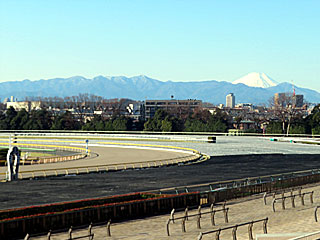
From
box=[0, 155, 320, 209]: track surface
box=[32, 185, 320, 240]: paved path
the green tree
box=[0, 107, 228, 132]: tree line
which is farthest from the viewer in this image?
box=[0, 107, 228, 132]: tree line

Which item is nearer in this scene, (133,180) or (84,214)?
(84,214)

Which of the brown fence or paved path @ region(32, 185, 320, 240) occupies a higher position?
the brown fence

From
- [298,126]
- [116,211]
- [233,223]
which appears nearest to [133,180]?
[116,211]

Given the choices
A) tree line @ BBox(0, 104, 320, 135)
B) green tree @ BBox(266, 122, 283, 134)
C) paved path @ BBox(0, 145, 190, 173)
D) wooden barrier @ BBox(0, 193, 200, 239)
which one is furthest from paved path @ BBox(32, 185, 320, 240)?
green tree @ BBox(266, 122, 283, 134)

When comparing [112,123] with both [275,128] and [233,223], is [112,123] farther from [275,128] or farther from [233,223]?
[233,223]

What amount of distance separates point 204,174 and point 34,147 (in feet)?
170

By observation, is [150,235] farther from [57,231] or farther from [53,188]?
[53,188]

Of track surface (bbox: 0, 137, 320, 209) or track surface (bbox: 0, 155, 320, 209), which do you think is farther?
track surface (bbox: 0, 137, 320, 209)

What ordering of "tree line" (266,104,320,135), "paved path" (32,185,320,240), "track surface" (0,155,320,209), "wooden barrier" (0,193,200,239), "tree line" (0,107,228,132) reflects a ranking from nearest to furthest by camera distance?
"paved path" (32,185,320,240), "wooden barrier" (0,193,200,239), "track surface" (0,155,320,209), "tree line" (266,104,320,135), "tree line" (0,107,228,132)

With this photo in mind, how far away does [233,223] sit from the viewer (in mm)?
24172

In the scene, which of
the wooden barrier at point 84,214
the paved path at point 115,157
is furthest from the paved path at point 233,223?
the paved path at point 115,157

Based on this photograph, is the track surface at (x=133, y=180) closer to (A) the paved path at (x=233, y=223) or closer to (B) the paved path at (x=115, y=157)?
(A) the paved path at (x=233, y=223)

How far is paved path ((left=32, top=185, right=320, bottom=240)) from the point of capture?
21.7m

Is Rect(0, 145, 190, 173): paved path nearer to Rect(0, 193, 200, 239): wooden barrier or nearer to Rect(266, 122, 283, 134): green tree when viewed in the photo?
Rect(0, 193, 200, 239): wooden barrier
